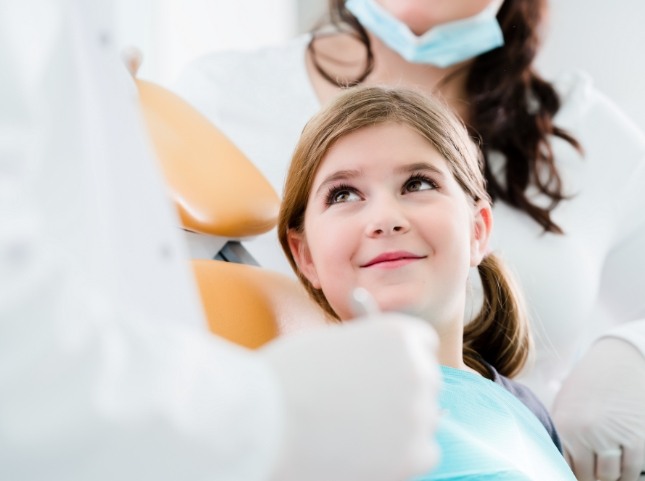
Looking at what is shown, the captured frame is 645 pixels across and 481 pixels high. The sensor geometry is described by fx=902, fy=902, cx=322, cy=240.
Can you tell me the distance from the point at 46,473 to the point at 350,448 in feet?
0.63

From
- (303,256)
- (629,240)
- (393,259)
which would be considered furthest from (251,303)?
(629,240)

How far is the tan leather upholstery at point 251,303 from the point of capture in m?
1.16

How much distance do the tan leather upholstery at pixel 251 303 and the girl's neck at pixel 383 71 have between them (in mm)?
581

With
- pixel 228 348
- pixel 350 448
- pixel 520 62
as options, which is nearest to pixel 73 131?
pixel 228 348

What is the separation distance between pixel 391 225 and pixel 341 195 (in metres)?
0.12

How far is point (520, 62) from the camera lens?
1.88 metres

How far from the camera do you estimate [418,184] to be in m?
1.16

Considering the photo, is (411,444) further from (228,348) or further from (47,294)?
(47,294)

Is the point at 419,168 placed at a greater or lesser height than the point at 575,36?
greater

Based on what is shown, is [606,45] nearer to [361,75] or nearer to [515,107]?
[515,107]

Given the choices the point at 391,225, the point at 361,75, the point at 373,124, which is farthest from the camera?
the point at 361,75

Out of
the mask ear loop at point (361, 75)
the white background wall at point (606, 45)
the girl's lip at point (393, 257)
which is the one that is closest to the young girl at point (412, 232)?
the girl's lip at point (393, 257)

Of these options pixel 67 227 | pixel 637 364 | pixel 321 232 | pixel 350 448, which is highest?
pixel 67 227

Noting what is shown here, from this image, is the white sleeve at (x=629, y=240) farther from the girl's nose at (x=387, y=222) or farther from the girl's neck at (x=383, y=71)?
the girl's nose at (x=387, y=222)
